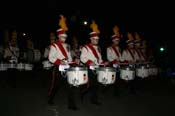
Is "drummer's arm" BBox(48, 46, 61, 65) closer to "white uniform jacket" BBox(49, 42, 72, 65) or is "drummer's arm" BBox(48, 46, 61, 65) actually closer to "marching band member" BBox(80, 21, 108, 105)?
"white uniform jacket" BBox(49, 42, 72, 65)

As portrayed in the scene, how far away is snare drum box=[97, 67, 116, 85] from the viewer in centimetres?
1054

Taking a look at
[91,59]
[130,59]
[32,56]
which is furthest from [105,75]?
[32,56]

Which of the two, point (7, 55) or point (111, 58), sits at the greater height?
point (7, 55)

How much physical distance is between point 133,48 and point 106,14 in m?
13.7

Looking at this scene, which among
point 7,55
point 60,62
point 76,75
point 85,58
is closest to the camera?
point 76,75

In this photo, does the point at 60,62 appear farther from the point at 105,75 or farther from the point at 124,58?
the point at 124,58

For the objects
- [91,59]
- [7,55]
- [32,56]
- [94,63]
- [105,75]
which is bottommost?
[105,75]

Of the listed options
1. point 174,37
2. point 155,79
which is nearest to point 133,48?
point 155,79

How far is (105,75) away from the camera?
10.5 m

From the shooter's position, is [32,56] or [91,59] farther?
[32,56]

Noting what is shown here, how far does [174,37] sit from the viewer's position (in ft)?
82.9

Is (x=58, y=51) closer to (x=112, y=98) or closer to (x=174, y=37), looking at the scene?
(x=112, y=98)

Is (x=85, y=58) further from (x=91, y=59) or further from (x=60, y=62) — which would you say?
(x=60, y=62)

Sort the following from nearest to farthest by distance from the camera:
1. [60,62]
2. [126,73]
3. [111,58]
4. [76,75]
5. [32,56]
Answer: [76,75]
[60,62]
[111,58]
[126,73]
[32,56]
